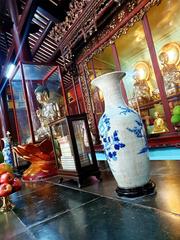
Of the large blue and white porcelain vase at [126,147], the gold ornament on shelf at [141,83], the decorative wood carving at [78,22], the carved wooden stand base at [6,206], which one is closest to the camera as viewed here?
the large blue and white porcelain vase at [126,147]

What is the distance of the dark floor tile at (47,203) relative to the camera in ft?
2.71

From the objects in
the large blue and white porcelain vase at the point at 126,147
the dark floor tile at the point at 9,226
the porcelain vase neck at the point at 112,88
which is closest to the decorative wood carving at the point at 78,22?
the porcelain vase neck at the point at 112,88

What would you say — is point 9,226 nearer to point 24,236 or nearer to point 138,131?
point 24,236

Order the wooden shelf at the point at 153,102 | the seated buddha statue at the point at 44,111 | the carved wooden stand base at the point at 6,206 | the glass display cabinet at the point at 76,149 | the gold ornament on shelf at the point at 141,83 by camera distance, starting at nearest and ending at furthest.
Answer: the carved wooden stand base at the point at 6,206
the glass display cabinet at the point at 76,149
the seated buddha statue at the point at 44,111
the wooden shelf at the point at 153,102
the gold ornament on shelf at the point at 141,83

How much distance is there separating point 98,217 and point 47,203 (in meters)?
0.40

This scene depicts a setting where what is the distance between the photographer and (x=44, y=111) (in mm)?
1711

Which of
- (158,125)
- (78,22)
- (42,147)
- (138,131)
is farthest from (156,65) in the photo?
(138,131)

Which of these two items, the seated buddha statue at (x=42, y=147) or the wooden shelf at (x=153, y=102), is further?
the wooden shelf at (x=153, y=102)

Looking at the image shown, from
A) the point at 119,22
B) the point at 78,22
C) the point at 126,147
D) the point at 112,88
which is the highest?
the point at 78,22

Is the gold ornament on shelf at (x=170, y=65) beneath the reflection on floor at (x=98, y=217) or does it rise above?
above

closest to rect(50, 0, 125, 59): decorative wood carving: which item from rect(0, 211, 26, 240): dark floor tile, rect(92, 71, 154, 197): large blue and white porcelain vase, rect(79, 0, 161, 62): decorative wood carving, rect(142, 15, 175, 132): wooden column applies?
rect(79, 0, 161, 62): decorative wood carving

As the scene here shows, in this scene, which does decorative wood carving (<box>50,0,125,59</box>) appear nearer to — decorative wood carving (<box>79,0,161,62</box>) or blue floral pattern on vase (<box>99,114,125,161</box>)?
decorative wood carving (<box>79,0,161,62</box>)

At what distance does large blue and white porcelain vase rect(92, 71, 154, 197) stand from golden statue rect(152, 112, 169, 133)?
1.45 m

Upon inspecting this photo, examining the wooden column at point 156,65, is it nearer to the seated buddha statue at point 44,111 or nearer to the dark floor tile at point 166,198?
the seated buddha statue at point 44,111
